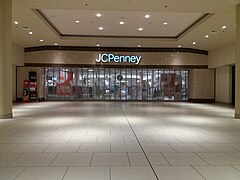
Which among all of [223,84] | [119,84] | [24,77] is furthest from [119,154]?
[119,84]

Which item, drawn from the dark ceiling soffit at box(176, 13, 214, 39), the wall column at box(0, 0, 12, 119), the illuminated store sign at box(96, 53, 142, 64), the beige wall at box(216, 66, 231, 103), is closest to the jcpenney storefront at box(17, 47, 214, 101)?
the illuminated store sign at box(96, 53, 142, 64)

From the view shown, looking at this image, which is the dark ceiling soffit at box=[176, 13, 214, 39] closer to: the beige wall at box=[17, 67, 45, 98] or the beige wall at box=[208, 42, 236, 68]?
the beige wall at box=[208, 42, 236, 68]

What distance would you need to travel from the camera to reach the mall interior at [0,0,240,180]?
15.0 feet

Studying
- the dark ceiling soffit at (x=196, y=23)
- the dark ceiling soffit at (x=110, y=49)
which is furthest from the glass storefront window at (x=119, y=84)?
the dark ceiling soffit at (x=196, y=23)

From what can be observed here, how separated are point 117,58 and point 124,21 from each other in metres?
8.33

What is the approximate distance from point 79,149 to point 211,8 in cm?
902

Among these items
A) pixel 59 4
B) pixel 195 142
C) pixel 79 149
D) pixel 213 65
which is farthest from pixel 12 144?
pixel 213 65

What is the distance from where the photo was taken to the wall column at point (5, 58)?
10289 mm

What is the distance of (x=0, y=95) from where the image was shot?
1026 centimetres

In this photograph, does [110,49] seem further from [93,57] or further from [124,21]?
[124,21]

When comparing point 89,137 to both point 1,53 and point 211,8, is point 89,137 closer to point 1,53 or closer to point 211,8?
point 1,53

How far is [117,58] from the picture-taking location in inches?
900

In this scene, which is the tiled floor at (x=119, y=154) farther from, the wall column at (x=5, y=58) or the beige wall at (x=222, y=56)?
the beige wall at (x=222, y=56)

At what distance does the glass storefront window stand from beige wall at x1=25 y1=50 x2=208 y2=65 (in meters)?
2.15
